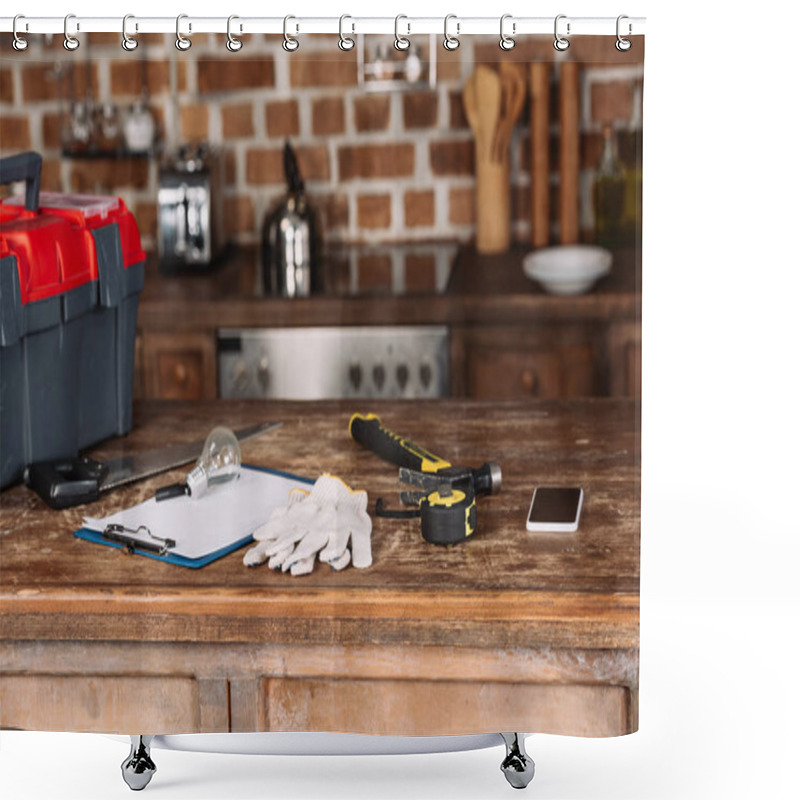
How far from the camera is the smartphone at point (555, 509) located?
3.71 ft

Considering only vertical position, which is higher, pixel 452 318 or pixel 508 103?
pixel 508 103

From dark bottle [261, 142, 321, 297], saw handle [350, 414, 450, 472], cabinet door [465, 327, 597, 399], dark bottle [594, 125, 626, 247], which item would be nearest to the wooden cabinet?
cabinet door [465, 327, 597, 399]

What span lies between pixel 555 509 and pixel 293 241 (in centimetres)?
90

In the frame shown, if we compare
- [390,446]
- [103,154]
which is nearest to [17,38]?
[390,446]

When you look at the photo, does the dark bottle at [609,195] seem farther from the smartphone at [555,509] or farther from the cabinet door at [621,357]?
the smartphone at [555,509]

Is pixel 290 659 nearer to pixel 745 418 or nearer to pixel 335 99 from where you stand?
pixel 745 418

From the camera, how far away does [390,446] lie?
1285 millimetres

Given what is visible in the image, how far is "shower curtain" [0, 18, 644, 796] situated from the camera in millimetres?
1055

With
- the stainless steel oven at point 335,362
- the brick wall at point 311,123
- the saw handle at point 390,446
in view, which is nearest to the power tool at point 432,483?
the saw handle at point 390,446

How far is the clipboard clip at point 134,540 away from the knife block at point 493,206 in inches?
36.5

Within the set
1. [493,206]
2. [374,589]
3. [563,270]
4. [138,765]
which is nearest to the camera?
[374,589]

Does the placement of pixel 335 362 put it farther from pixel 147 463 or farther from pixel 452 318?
pixel 147 463

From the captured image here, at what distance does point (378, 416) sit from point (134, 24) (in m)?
0.51

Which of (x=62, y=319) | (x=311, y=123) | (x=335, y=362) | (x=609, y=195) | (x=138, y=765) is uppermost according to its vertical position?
(x=311, y=123)
